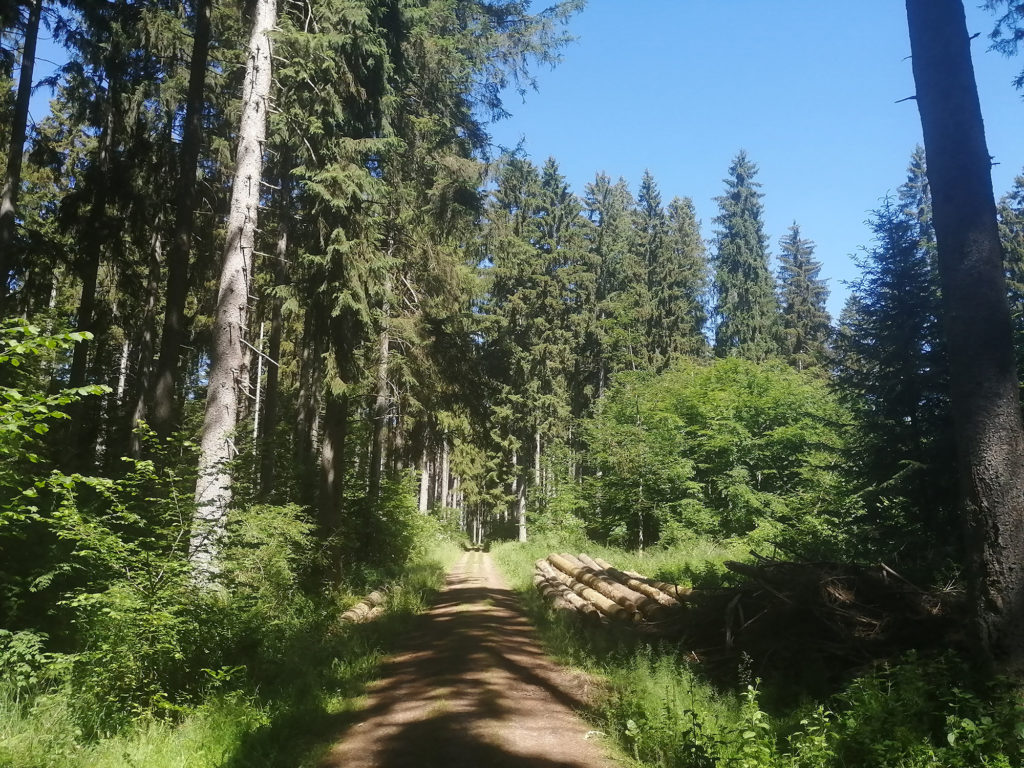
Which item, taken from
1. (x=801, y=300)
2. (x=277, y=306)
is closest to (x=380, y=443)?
A: (x=277, y=306)

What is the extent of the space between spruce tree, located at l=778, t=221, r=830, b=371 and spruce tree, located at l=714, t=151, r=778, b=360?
557cm

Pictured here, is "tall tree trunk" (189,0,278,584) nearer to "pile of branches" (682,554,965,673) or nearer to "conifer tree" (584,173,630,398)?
"pile of branches" (682,554,965,673)

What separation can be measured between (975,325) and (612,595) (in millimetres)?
7437

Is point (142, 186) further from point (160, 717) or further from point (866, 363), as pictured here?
point (866, 363)

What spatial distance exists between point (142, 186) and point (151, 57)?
2913 mm

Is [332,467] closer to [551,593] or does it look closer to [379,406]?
[551,593]

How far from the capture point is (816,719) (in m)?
5.17

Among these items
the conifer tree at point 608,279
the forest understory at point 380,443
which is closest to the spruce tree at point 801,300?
the conifer tree at point 608,279

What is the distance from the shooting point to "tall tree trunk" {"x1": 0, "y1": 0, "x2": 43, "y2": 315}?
1274 cm

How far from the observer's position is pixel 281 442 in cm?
1614

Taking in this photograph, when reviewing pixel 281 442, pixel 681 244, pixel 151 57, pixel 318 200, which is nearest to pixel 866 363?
pixel 318 200

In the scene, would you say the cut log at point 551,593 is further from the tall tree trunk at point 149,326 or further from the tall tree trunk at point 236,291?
the tall tree trunk at point 149,326

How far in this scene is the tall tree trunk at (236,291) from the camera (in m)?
9.36

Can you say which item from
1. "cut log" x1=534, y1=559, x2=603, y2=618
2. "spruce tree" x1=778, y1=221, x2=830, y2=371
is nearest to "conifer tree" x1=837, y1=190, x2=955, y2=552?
"cut log" x1=534, y1=559, x2=603, y2=618
